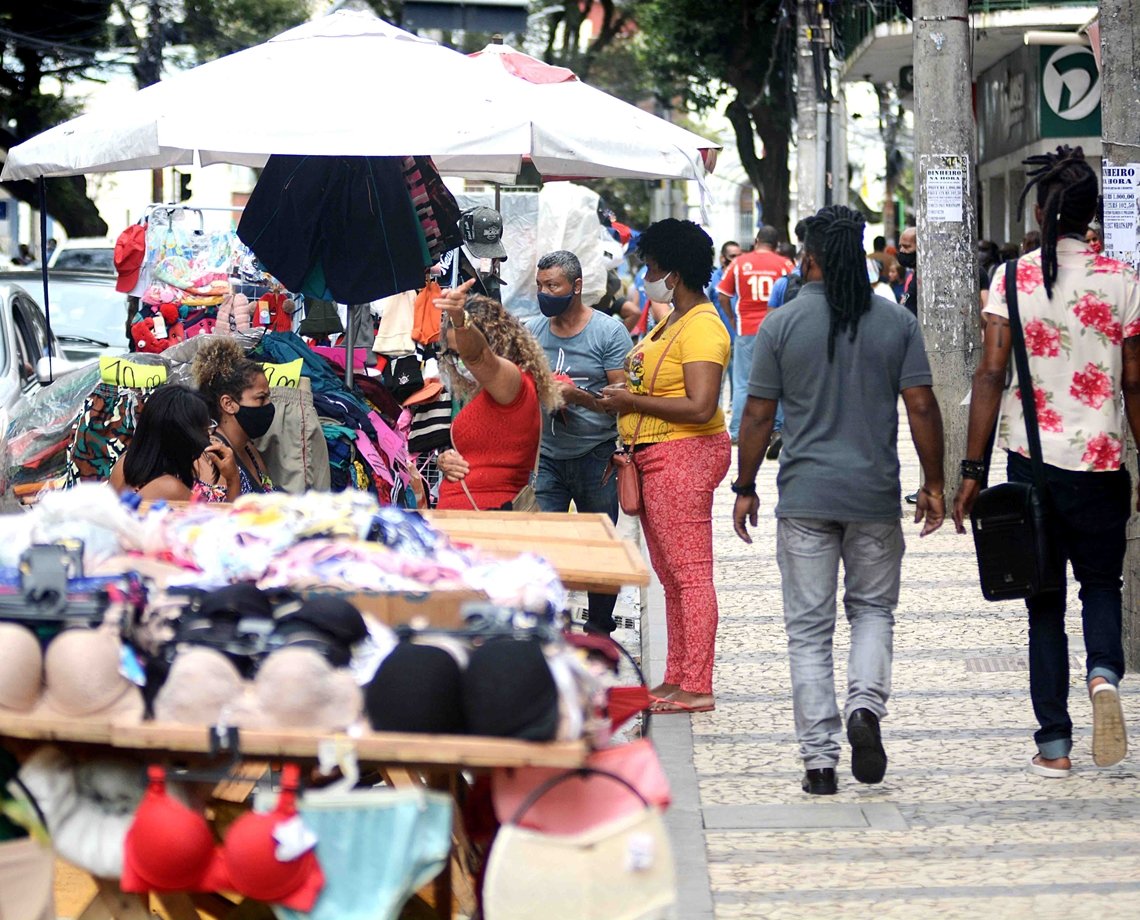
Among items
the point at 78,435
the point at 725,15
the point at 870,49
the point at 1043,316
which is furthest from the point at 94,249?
the point at 1043,316

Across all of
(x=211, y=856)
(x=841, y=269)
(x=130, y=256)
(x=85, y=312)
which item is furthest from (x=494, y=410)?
(x=85, y=312)

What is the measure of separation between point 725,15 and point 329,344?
24956 millimetres

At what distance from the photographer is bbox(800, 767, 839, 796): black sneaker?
5.88m

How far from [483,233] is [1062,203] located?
17.3ft

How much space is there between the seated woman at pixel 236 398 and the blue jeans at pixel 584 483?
142cm

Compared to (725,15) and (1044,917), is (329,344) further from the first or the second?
(725,15)

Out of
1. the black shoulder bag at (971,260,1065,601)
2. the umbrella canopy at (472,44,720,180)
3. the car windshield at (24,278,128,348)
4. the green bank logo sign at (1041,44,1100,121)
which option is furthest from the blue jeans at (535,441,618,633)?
the green bank logo sign at (1041,44,1100,121)

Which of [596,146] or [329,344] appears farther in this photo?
[329,344]

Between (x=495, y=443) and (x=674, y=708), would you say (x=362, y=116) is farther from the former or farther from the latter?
(x=674, y=708)

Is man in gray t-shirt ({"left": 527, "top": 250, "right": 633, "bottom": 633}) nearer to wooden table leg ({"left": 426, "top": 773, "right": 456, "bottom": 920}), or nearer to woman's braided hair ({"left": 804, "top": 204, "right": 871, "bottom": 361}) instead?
woman's braided hair ({"left": 804, "top": 204, "right": 871, "bottom": 361})

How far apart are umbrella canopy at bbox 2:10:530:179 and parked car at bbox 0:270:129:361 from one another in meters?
7.88

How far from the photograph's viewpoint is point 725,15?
33219 mm

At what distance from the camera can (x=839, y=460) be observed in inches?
228

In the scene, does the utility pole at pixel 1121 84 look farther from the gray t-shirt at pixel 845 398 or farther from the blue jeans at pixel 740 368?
the blue jeans at pixel 740 368
